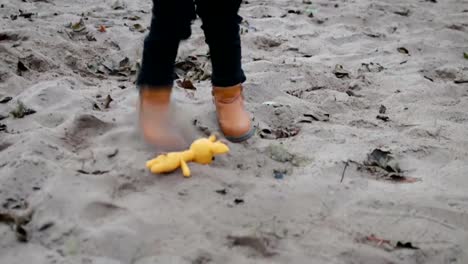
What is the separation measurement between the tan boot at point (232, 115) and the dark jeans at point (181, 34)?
0.10 meters

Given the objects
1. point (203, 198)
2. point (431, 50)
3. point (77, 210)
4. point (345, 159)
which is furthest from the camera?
point (431, 50)

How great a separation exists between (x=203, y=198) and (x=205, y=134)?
1.30 feet

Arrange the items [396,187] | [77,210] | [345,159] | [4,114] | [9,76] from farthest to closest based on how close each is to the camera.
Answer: [9,76] < [4,114] < [345,159] < [396,187] < [77,210]

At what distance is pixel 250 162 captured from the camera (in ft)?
5.27

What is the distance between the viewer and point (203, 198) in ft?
4.58

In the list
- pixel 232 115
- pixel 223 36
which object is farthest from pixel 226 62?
pixel 232 115

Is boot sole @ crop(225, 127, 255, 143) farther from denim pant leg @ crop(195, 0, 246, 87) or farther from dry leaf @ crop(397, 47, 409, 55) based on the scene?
dry leaf @ crop(397, 47, 409, 55)

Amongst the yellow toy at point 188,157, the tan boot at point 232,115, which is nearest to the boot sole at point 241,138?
the tan boot at point 232,115

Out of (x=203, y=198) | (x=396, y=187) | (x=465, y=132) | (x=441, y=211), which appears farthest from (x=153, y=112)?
(x=465, y=132)

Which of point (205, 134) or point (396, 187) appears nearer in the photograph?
point (396, 187)

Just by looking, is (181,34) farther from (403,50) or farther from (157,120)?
(403,50)

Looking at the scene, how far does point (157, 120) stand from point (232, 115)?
0.27 m

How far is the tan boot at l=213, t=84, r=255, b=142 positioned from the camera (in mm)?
1736

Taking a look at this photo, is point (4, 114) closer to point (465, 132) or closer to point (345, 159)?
point (345, 159)
